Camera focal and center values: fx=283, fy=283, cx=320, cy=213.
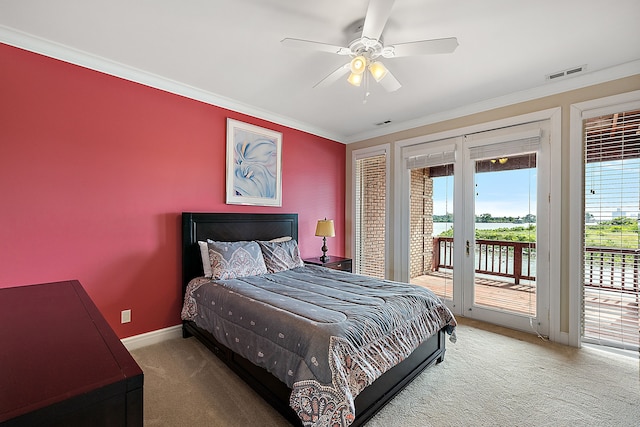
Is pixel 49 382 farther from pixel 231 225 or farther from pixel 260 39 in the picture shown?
pixel 231 225

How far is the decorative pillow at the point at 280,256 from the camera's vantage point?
10.8 feet

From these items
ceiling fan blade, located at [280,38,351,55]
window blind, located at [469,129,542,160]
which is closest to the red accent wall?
ceiling fan blade, located at [280,38,351,55]

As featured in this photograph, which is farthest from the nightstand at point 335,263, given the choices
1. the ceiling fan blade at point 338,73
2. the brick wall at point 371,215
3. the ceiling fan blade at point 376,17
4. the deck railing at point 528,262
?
the ceiling fan blade at point 376,17

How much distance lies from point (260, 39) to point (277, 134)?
1727 mm

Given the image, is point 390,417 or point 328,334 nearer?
point 328,334

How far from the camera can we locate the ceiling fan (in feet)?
5.72

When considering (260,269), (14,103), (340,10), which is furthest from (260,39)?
(260,269)

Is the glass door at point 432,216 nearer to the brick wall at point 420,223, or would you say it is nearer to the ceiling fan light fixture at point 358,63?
the brick wall at point 420,223

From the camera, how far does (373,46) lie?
6.86ft

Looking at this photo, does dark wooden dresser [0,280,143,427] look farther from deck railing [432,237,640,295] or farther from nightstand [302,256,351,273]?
deck railing [432,237,640,295]

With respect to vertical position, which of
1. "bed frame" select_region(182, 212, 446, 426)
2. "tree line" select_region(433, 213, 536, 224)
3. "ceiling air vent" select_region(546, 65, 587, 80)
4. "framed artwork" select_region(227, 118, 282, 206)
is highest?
"ceiling air vent" select_region(546, 65, 587, 80)

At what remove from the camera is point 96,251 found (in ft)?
8.46

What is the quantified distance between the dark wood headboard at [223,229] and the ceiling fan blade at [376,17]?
2412 millimetres

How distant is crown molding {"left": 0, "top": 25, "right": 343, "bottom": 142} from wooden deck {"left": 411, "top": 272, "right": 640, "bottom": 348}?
3.67 meters
